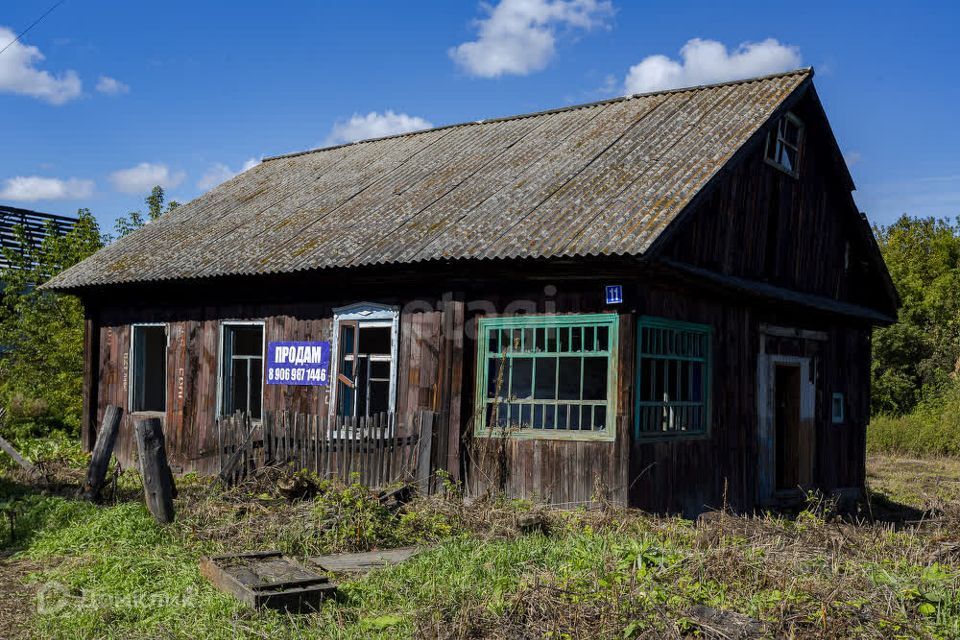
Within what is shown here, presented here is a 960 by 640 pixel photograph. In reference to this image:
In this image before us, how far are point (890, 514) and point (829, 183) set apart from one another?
5.02m

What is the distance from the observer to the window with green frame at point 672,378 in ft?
Result: 32.6

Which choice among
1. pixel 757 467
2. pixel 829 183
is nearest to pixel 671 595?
pixel 757 467

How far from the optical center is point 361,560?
737 centimetres

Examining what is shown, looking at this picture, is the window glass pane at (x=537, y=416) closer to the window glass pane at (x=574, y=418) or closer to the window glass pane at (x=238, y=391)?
the window glass pane at (x=574, y=418)

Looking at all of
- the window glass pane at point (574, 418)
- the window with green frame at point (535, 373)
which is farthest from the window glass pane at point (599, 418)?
the window glass pane at point (574, 418)

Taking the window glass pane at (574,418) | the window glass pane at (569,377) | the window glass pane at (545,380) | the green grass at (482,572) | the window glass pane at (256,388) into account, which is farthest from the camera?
the window glass pane at (256,388)

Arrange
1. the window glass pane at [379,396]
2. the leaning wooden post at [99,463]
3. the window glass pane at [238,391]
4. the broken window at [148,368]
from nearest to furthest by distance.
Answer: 1. the leaning wooden post at [99,463]
2. the window glass pane at [238,391]
3. the window glass pane at [379,396]
4. the broken window at [148,368]

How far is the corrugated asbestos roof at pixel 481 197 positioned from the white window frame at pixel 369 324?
2.40 feet

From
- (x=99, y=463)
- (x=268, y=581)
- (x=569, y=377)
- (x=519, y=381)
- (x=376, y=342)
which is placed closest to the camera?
(x=268, y=581)

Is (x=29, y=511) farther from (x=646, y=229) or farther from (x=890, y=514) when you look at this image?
(x=890, y=514)

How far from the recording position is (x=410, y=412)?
435 inches

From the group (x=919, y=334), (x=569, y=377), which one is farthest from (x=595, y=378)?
(x=919, y=334)

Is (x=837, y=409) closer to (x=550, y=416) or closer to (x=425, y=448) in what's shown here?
(x=550, y=416)

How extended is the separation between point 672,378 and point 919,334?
19.9m
